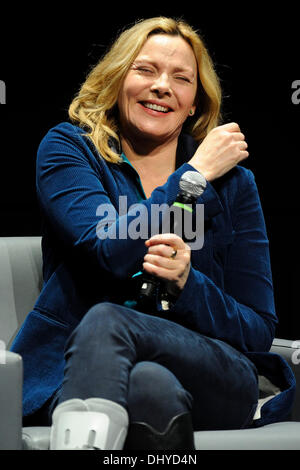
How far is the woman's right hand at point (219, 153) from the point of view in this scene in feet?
5.26

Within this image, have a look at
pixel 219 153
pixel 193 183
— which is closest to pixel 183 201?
pixel 193 183

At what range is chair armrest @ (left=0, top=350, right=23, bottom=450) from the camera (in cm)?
128

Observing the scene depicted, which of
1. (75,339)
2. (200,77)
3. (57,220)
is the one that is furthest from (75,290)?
(200,77)

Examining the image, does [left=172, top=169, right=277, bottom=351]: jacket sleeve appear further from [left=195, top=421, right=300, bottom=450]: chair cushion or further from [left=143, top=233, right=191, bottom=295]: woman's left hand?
[left=195, top=421, right=300, bottom=450]: chair cushion

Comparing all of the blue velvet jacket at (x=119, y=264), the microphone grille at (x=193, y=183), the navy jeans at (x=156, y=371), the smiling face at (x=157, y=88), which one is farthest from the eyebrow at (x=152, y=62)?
the navy jeans at (x=156, y=371)

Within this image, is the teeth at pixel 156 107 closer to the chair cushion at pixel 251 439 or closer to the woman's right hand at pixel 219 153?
the woman's right hand at pixel 219 153

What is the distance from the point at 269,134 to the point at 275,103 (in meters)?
0.10

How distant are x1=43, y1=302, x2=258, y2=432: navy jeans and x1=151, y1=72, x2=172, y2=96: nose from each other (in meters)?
0.59

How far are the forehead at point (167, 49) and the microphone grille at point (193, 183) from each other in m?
0.35

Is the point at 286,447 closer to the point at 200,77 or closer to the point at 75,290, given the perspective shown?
the point at 75,290

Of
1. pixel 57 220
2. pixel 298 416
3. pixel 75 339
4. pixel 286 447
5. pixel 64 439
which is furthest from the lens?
pixel 298 416

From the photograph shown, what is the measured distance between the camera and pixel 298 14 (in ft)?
7.81

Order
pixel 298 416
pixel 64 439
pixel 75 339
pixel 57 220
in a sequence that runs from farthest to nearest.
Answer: pixel 298 416 → pixel 57 220 → pixel 75 339 → pixel 64 439

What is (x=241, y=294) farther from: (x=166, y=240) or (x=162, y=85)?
(x=162, y=85)
